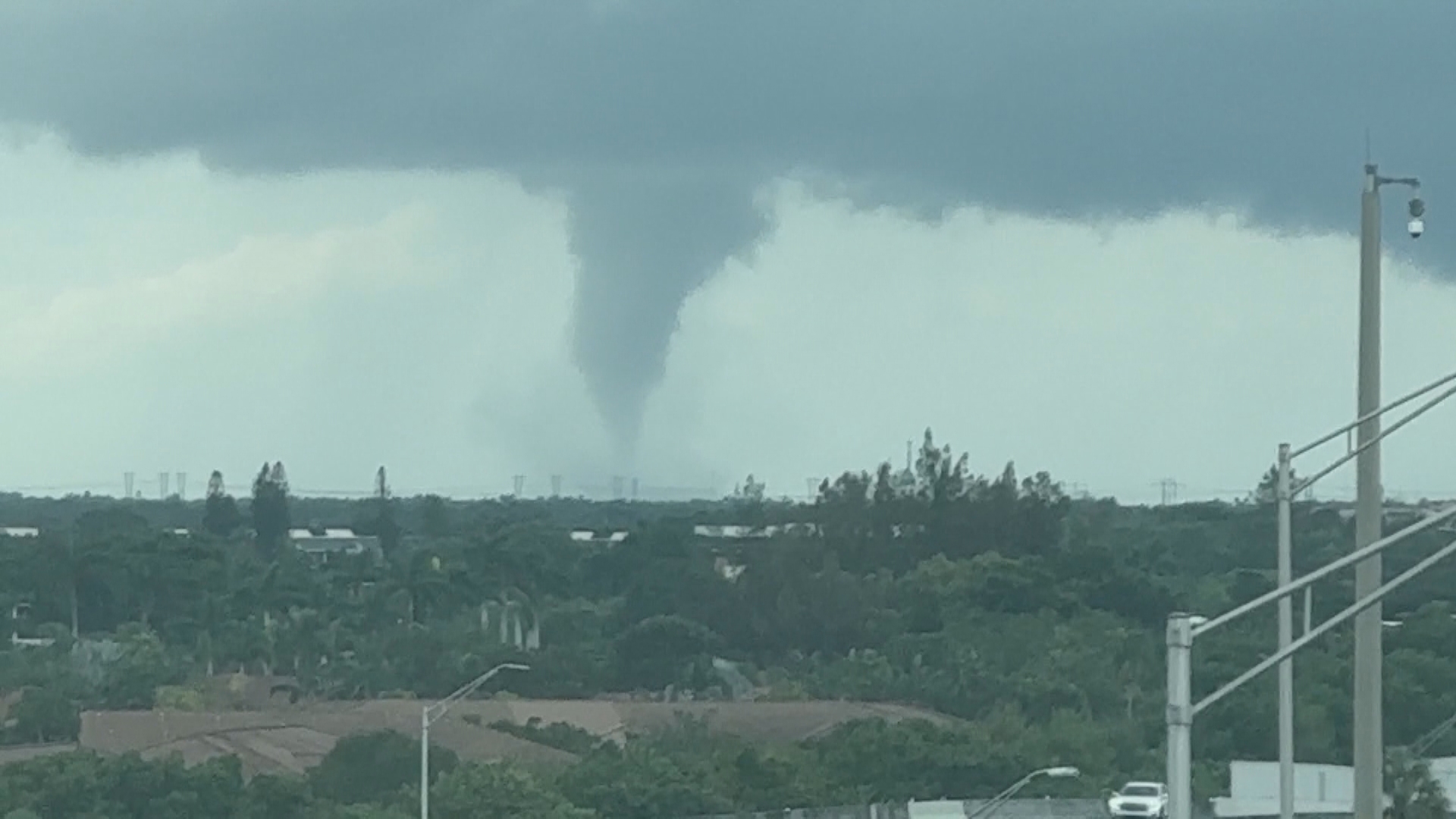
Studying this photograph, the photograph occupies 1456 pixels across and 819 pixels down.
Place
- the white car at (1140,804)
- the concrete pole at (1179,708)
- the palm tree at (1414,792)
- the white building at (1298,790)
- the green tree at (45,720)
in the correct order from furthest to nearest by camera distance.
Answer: the green tree at (45,720), the white building at (1298,790), the white car at (1140,804), the palm tree at (1414,792), the concrete pole at (1179,708)

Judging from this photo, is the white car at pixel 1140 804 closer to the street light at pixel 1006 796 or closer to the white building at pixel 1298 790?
the street light at pixel 1006 796

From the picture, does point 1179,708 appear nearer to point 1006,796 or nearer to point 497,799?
point 1006,796

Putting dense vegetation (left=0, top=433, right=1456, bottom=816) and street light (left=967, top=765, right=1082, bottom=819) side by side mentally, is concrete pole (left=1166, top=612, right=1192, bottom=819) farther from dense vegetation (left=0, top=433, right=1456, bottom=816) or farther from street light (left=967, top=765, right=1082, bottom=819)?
dense vegetation (left=0, top=433, right=1456, bottom=816)

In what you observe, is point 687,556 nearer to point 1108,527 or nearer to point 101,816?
point 1108,527

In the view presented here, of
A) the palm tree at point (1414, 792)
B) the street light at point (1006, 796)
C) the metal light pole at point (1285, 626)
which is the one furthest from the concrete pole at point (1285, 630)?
the street light at point (1006, 796)

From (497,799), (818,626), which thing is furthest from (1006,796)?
(818,626)
